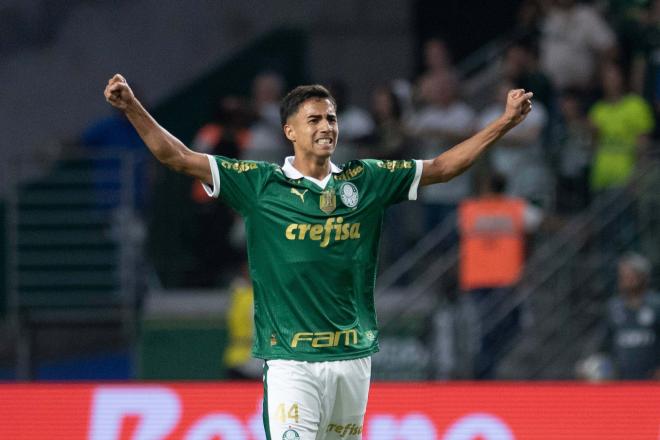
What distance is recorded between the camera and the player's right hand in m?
6.23

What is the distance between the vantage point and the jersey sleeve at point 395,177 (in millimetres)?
6758

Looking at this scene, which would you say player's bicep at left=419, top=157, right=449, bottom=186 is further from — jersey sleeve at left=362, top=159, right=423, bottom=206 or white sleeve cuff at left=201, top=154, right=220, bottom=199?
white sleeve cuff at left=201, top=154, right=220, bottom=199

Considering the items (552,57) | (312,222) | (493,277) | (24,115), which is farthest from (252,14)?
(312,222)

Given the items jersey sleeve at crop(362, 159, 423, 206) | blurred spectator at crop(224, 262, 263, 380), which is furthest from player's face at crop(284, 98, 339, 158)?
blurred spectator at crop(224, 262, 263, 380)

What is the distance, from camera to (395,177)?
6789 mm

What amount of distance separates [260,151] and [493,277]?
2545 millimetres

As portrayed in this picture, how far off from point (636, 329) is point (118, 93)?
623cm

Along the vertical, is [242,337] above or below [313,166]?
above

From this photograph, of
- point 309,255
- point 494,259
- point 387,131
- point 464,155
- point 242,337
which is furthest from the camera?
point 387,131

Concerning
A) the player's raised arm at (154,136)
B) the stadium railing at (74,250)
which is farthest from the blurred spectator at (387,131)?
the player's raised arm at (154,136)

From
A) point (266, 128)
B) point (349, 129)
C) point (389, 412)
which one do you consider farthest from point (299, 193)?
point (266, 128)

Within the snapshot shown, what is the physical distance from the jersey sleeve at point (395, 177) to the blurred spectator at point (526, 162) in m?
6.02

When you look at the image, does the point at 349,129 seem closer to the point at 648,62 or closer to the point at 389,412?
the point at 648,62

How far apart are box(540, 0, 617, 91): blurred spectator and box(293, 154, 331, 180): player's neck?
7220 millimetres
